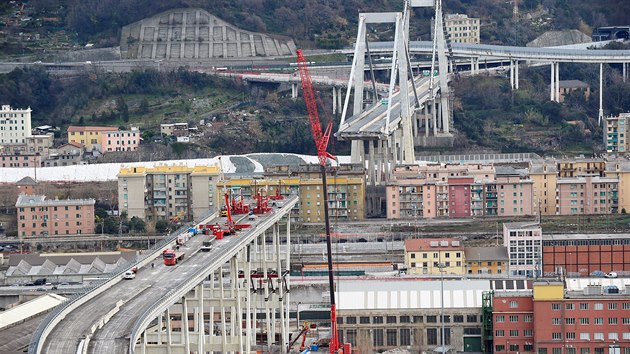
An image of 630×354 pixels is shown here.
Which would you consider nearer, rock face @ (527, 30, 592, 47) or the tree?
the tree

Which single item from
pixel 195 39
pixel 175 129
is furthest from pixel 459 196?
pixel 195 39

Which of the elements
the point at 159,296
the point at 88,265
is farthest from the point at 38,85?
the point at 159,296

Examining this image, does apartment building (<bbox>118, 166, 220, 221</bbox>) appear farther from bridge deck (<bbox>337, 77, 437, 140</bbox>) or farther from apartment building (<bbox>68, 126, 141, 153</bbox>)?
apartment building (<bbox>68, 126, 141, 153</bbox>)

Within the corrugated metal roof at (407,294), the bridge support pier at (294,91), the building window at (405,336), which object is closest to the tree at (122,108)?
the bridge support pier at (294,91)

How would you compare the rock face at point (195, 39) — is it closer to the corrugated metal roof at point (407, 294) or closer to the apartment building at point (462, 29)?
the apartment building at point (462, 29)

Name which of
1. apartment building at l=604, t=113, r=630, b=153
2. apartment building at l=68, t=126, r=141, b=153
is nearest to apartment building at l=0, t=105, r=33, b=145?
apartment building at l=68, t=126, r=141, b=153

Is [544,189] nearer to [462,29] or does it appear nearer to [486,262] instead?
[486,262]

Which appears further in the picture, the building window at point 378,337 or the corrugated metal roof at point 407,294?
the corrugated metal roof at point 407,294
